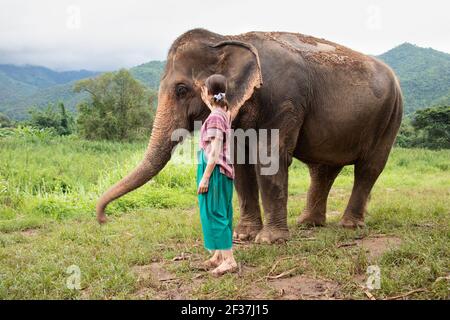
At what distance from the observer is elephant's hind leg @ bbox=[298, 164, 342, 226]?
618 cm

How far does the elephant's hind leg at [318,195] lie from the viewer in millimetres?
6179

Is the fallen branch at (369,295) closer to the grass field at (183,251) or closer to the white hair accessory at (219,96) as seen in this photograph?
the grass field at (183,251)

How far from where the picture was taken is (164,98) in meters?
4.74

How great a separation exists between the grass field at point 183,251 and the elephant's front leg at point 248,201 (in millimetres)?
376

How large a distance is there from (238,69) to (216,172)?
130cm

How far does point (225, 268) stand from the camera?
13.1ft

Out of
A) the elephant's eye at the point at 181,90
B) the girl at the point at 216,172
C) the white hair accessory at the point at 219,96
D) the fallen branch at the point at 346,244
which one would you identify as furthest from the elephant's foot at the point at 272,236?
the white hair accessory at the point at 219,96

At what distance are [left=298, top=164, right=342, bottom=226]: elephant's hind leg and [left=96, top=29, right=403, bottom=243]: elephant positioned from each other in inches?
0.5

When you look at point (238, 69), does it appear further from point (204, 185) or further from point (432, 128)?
point (432, 128)

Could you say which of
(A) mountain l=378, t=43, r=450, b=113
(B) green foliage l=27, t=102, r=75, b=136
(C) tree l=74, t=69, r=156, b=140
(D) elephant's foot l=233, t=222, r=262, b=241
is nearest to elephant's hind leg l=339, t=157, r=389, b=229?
(D) elephant's foot l=233, t=222, r=262, b=241

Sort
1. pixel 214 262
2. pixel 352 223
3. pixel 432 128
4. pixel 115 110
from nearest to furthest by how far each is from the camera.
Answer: pixel 214 262 → pixel 352 223 → pixel 432 128 → pixel 115 110

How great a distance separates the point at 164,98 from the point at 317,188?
2.54 metres

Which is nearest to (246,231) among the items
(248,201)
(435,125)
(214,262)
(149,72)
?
(248,201)
